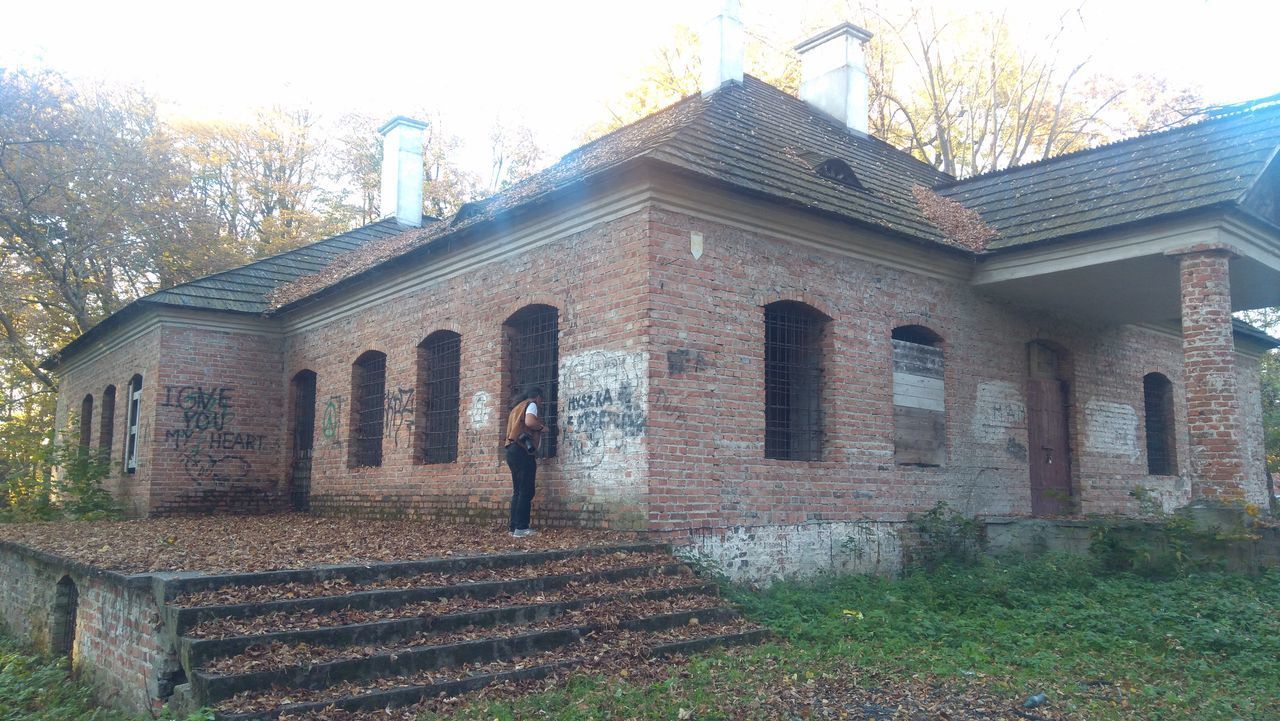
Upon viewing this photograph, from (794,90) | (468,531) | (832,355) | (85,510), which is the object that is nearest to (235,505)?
(85,510)

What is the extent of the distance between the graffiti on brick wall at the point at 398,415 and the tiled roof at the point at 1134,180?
8.28 m

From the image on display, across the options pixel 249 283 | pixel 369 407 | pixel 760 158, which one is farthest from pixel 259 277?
pixel 760 158

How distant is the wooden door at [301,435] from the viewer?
660 inches

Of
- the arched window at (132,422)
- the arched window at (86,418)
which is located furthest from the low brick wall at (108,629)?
the arched window at (86,418)

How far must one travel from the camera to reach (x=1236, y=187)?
10078 millimetres

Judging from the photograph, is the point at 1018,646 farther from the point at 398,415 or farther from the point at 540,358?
the point at 398,415

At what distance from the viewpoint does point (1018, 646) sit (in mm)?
7668

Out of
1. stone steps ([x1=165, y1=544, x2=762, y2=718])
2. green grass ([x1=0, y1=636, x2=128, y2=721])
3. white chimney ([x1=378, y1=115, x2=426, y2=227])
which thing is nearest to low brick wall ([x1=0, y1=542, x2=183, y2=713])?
green grass ([x1=0, y1=636, x2=128, y2=721])

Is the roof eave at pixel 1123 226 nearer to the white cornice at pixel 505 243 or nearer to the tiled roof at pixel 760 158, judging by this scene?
the tiled roof at pixel 760 158

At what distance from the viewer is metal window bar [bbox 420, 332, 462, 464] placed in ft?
42.2

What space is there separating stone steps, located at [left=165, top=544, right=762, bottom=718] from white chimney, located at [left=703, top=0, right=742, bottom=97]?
26.4 ft

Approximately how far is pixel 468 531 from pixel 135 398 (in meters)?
10.8

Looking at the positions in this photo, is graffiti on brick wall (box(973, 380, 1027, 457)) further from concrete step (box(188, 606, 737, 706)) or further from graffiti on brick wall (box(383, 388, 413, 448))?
graffiti on brick wall (box(383, 388, 413, 448))

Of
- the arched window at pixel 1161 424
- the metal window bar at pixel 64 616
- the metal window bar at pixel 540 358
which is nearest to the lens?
the metal window bar at pixel 64 616
